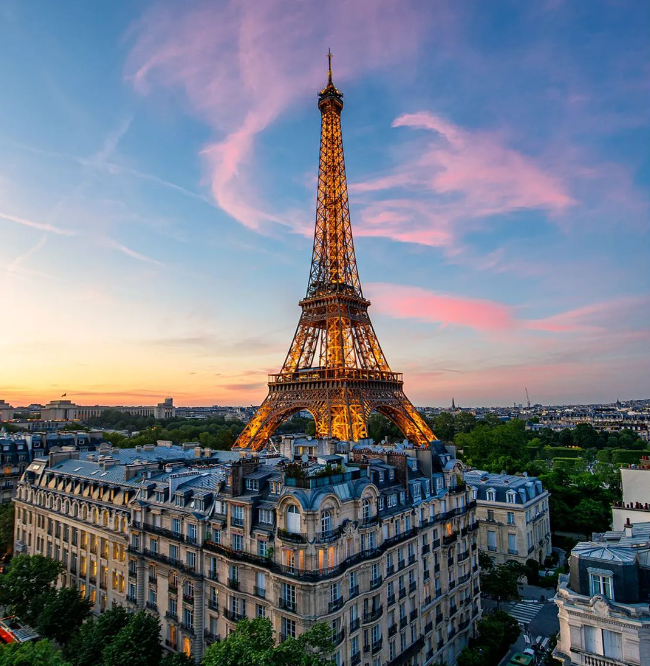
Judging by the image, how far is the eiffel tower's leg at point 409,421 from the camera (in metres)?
68.2

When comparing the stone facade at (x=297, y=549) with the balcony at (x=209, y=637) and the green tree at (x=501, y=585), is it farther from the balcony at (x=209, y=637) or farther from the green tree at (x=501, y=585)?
the green tree at (x=501, y=585)

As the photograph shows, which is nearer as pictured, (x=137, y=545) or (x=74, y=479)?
(x=137, y=545)

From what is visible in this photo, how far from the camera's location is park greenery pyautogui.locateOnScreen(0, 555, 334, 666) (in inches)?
815

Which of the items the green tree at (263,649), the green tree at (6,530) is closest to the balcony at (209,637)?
the green tree at (263,649)

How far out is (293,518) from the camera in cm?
2528

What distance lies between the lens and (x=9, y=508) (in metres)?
56.2

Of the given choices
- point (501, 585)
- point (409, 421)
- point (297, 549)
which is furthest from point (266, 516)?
point (409, 421)

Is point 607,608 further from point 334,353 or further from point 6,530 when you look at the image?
point 6,530

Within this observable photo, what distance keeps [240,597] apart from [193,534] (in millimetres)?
5636

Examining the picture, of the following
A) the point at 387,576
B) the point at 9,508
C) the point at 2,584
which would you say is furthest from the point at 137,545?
the point at 9,508

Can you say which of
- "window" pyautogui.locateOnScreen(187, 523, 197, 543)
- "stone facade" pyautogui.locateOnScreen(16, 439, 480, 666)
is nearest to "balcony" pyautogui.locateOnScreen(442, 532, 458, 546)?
Answer: "stone facade" pyautogui.locateOnScreen(16, 439, 480, 666)

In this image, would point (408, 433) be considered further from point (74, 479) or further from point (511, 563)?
point (74, 479)

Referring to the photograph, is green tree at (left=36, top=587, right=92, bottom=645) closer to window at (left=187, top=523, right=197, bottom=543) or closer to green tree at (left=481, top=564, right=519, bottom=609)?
window at (left=187, top=523, right=197, bottom=543)

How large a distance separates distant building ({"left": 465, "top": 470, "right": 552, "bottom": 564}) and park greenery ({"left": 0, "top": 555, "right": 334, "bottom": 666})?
3012 centimetres
